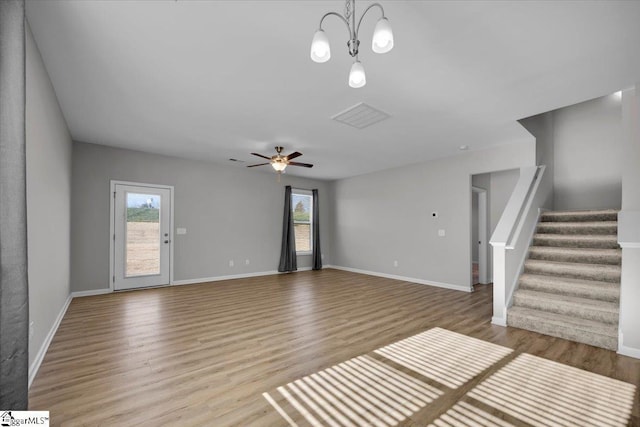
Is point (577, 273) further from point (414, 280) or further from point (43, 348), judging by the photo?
point (43, 348)

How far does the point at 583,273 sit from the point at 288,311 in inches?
152

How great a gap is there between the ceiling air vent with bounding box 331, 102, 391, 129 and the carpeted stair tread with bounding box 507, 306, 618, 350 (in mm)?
2969

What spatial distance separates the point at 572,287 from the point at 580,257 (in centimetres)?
63

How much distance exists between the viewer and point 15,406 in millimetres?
1243

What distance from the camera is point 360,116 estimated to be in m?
3.68

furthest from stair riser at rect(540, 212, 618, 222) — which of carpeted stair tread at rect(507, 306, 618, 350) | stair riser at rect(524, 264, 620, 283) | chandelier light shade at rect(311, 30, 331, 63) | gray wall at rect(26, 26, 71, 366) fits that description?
gray wall at rect(26, 26, 71, 366)

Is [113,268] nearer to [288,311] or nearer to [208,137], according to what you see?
A: [208,137]

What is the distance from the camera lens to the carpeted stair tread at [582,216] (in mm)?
4227

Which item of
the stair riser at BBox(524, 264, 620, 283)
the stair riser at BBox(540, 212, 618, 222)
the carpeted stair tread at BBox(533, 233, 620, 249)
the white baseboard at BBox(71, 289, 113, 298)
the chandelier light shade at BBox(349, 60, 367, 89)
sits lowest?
the white baseboard at BBox(71, 289, 113, 298)

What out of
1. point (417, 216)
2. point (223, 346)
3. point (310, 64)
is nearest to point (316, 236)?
point (417, 216)

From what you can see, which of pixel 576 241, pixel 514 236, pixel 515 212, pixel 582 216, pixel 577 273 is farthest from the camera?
pixel 582 216

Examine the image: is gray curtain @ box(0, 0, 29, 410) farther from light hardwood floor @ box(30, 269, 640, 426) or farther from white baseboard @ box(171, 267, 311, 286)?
white baseboard @ box(171, 267, 311, 286)

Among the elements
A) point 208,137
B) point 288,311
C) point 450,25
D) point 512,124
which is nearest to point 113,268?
point 208,137

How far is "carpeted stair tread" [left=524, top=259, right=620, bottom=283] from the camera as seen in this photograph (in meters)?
3.37
